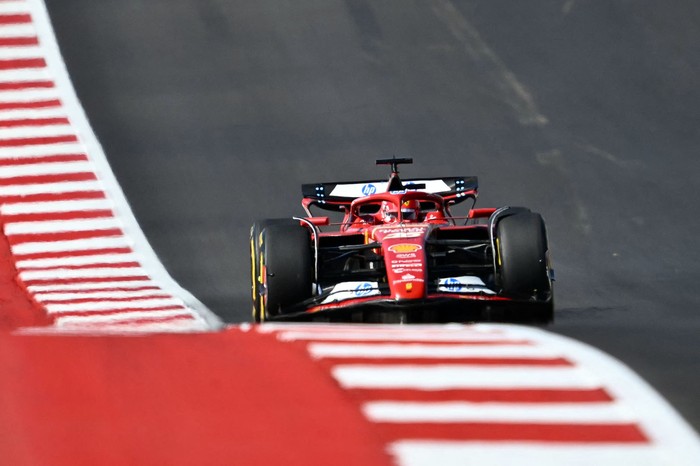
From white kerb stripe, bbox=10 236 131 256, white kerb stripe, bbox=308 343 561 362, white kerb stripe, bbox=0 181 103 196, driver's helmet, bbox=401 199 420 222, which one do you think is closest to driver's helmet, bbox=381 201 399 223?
driver's helmet, bbox=401 199 420 222

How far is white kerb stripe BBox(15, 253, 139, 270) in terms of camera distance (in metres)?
11.6

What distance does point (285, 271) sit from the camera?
31.1 feet

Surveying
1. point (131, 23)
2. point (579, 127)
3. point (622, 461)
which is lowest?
point (622, 461)

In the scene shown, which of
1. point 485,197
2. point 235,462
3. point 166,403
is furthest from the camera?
point 485,197

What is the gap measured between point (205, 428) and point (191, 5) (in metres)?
15.7

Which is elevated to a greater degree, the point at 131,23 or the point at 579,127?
the point at 131,23

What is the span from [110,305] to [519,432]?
18.4 feet

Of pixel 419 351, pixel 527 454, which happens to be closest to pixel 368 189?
pixel 419 351

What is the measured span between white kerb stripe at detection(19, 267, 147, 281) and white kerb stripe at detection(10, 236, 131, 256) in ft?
1.86

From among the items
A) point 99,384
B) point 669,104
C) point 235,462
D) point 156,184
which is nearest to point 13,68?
point 156,184

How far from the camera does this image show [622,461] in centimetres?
510

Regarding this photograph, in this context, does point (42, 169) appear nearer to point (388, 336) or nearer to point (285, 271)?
point (285, 271)

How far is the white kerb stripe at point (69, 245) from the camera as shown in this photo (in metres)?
12.0

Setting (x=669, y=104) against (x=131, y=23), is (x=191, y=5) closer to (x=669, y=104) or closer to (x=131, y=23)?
(x=131, y=23)
